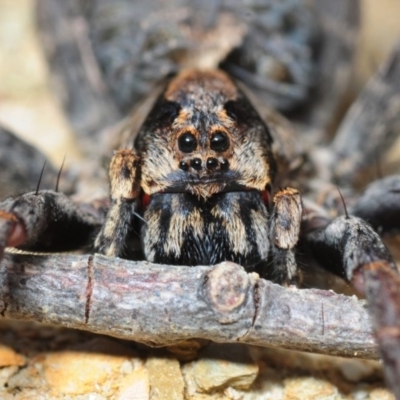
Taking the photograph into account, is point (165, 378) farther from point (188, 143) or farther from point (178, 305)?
point (188, 143)

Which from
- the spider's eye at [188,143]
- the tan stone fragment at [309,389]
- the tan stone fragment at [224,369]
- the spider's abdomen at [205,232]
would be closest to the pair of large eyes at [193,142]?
the spider's eye at [188,143]

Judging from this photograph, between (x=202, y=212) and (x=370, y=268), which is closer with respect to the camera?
(x=370, y=268)

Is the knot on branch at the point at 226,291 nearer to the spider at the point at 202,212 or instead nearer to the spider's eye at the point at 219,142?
the spider at the point at 202,212

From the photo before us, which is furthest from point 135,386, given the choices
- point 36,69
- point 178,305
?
point 36,69

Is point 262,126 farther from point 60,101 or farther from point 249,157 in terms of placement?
point 60,101

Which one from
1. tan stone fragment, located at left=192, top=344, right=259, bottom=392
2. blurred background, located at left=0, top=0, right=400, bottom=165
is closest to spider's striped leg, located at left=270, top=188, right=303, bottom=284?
tan stone fragment, located at left=192, top=344, right=259, bottom=392

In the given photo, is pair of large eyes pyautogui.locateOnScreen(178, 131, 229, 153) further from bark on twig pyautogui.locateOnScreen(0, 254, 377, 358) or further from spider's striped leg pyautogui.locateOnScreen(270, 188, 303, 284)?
bark on twig pyautogui.locateOnScreen(0, 254, 377, 358)
